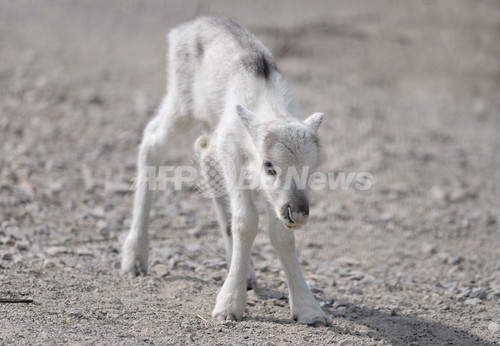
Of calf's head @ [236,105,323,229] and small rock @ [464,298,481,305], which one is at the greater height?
calf's head @ [236,105,323,229]

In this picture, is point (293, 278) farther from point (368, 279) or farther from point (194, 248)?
point (194, 248)

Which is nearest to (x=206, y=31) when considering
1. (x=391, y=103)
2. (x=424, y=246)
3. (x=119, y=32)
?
(x=424, y=246)

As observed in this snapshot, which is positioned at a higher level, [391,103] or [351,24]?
[351,24]

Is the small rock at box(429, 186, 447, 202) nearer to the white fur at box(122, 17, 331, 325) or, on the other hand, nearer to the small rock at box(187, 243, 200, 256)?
the small rock at box(187, 243, 200, 256)

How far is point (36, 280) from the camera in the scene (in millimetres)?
6828

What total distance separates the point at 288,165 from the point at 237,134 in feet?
2.92

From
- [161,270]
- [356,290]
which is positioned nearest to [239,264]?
[161,270]

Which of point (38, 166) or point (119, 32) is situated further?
point (119, 32)

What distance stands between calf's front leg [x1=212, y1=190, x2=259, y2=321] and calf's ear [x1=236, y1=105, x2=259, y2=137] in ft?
1.92

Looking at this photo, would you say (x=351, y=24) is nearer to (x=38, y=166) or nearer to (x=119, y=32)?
(x=119, y=32)

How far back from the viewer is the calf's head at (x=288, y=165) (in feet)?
18.9

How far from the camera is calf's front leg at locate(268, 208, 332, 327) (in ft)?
20.8

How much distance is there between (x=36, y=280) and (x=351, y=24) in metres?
12.0

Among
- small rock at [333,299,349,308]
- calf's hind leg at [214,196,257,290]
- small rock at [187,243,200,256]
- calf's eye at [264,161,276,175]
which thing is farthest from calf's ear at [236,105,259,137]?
small rock at [187,243,200,256]
